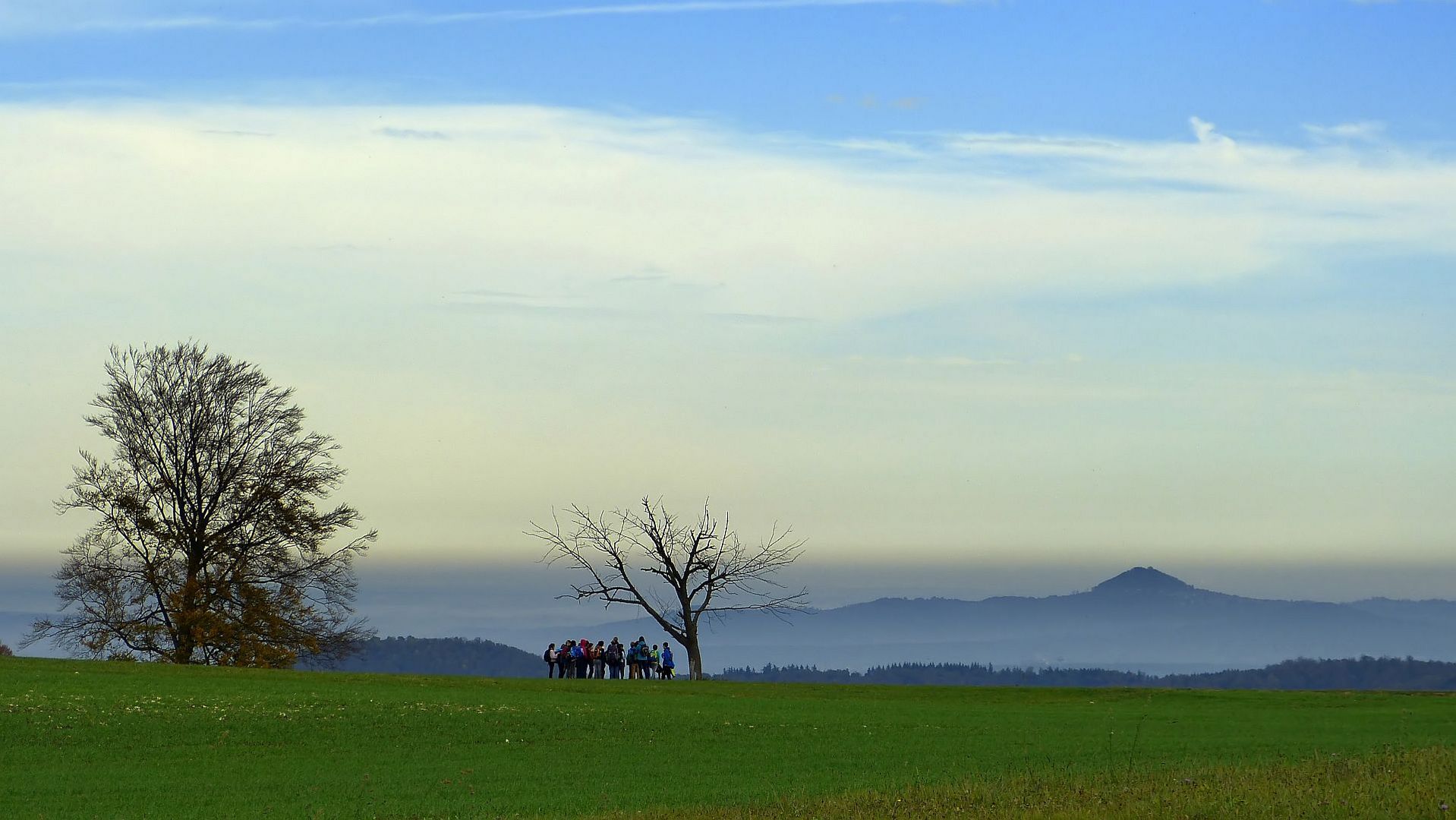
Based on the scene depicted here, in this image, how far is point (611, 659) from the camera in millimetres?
59438

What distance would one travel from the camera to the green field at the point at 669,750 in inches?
779

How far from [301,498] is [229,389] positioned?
5.74 meters

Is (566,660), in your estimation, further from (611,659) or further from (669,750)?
(669,750)

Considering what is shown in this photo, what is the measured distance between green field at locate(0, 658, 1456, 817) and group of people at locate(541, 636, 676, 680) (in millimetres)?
9154

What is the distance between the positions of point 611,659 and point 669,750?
28795mm

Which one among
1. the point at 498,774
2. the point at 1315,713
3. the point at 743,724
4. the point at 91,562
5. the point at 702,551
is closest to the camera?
the point at 498,774

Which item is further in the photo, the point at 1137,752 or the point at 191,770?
the point at 1137,752

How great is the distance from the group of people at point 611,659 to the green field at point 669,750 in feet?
30.0

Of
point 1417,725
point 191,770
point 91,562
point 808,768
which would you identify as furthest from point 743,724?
point 91,562

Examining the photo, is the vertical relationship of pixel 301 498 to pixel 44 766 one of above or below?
above

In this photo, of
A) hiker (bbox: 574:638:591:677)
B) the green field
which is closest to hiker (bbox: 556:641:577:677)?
hiker (bbox: 574:638:591:677)

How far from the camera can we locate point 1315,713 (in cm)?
4219

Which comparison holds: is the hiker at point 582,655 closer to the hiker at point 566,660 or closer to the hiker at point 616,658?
the hiker at point 566,660

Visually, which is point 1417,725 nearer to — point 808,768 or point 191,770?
point 808,768
